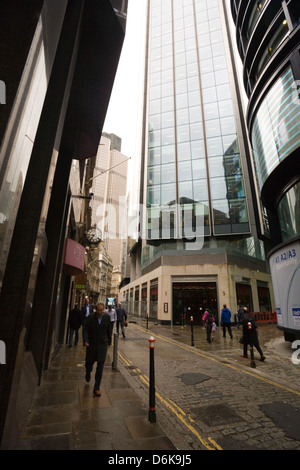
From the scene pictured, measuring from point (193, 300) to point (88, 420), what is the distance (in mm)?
21734

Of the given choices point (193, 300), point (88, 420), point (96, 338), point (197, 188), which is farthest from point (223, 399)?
point (197, 188)

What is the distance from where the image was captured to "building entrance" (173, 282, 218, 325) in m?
24.0

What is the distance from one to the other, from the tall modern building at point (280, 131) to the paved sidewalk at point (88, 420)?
9.85 metres

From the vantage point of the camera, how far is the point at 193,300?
24.5 meters

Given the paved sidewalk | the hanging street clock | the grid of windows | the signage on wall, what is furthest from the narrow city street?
the grid of windows

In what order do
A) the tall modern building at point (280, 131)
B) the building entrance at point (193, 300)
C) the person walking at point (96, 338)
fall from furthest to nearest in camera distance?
the building entrance at point (193, 300) < the tall modern building at point (280, 131) < the person walking at point (96, 338)

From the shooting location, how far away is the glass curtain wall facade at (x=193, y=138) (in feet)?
104

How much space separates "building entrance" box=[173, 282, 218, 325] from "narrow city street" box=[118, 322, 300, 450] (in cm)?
1475

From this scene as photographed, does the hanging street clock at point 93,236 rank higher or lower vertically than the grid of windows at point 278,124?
lower

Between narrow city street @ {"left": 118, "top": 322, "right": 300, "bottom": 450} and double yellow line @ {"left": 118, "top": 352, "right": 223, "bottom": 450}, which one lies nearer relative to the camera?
double yellow line @ {"left": 118, "top": 352, "right": 223, "bottom": 450}

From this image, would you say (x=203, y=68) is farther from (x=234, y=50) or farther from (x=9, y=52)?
(x=9, y=52)

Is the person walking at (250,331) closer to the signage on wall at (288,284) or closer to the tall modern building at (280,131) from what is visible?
the tall modern building at (280,131)

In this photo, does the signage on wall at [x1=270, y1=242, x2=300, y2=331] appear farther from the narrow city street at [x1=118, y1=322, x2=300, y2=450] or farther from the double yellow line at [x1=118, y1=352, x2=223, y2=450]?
the double yellow line at [x1=118, y1=352, x2=223, y2=450]

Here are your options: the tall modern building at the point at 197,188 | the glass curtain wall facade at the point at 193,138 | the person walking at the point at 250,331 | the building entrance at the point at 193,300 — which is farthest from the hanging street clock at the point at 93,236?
the glass curtain wall facade at the point at 193,138
